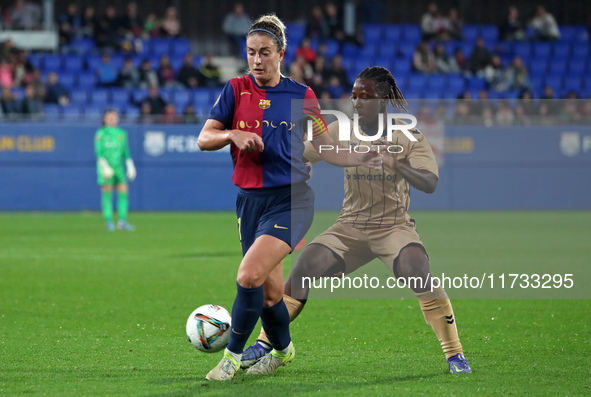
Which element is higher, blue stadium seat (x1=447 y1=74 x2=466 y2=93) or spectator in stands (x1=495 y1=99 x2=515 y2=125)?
blue stadium seat (x1=447 y1=74 x2=466 y2=93)

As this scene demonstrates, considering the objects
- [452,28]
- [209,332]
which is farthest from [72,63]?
[209,332]

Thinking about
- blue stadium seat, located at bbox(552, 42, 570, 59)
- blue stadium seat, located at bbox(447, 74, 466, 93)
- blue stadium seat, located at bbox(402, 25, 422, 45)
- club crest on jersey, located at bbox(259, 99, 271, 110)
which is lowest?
blue stadium seat, located at bbox(447, 74, 466, 93)

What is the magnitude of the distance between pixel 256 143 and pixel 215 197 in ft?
50.6

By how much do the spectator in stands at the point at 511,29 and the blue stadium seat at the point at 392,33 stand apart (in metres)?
2.92

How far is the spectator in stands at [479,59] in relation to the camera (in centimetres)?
2234

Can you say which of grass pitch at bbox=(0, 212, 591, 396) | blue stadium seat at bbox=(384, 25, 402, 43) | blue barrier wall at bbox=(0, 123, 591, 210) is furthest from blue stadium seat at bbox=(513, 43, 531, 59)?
grass pitch at bbox=(0, 212, 591, 396)

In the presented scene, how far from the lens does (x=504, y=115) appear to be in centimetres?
1955

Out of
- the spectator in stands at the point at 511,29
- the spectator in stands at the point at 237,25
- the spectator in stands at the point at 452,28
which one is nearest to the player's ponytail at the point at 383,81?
the spectator in stands at the point at 237,25

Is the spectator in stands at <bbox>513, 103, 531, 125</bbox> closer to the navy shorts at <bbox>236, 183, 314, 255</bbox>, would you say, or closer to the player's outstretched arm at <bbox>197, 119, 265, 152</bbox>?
the navy shorts at <bbox>236, 183, 314, 255</bbox>

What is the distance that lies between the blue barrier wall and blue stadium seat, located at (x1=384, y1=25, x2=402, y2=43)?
5309 millimetres

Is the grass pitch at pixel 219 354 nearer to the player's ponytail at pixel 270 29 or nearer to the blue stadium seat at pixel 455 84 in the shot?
the player's ponytail at pixel 270 29

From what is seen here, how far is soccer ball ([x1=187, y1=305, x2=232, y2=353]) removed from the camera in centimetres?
501

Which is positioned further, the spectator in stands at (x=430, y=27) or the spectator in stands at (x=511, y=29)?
the spectator in stands at (x=511, y=29)

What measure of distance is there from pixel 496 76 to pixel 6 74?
12.1 meters
